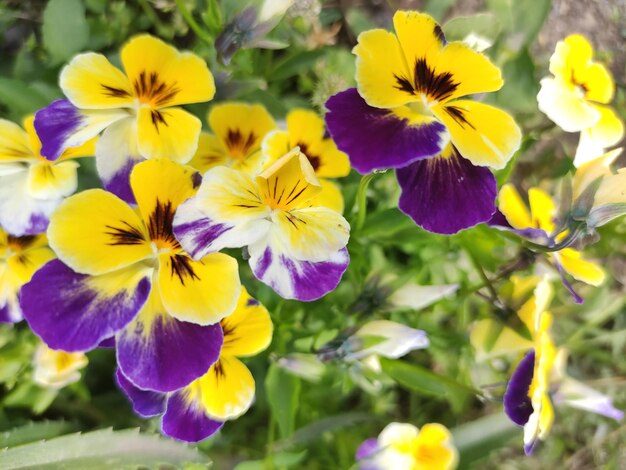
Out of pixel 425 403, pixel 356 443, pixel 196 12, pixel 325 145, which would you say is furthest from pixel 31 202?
pixel 425 403

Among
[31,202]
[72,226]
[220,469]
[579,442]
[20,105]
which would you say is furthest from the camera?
[579,442]

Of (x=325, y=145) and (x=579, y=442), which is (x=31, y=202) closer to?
(x=325, y=145)

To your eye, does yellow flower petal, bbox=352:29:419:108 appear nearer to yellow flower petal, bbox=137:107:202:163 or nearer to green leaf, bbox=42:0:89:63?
yellow flower petal, bbox=137:107:202:163

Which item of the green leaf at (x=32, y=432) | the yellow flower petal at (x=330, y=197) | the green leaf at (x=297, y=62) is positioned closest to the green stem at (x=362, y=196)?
the yellow flower petal at (x=330, y=197)

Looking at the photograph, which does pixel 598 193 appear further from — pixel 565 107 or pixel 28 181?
pixel 28 181

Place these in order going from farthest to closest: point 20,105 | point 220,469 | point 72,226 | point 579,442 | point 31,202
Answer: point 579,442, point 220,469, point 20,105, point 31,202, point 72,226

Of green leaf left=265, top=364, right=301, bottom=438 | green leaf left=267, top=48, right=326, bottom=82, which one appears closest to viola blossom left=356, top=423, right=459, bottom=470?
green leaf left=265, top=364, right=301, bottom=438

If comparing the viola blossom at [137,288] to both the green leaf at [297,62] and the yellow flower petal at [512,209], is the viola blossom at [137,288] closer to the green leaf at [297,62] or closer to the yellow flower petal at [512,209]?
the yellow flower petal at [512,209]

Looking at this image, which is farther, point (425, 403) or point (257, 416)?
point (425, 403)
